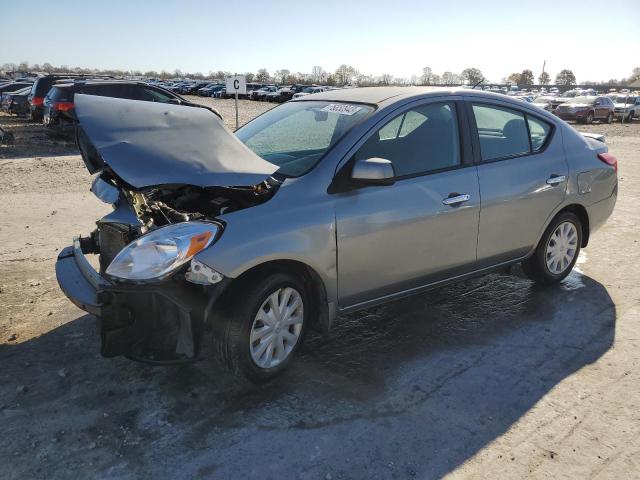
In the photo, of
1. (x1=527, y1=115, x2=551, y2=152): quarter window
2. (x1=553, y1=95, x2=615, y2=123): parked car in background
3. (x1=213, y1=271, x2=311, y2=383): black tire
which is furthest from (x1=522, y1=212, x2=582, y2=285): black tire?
(x1=553, y1=95, x2=615, y2=123): parked car in background

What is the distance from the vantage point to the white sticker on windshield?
382 centimetres

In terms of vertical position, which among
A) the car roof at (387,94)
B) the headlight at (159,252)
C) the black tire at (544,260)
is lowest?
the black tire at (544,260)

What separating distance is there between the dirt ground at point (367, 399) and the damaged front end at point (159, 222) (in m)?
0.43

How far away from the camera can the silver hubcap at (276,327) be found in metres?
3.16

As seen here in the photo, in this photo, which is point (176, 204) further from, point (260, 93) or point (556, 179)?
point (260, 93)

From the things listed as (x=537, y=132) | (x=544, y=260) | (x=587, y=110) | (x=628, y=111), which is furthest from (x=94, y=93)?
(x=628, y=111)

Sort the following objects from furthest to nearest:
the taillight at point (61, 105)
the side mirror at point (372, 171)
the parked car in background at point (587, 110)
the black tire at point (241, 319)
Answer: the parked car in background at point (587, 110) < the taillight at point (61, 105) < the side mirror at point (372, 171) < the black tire at point (241, 319)

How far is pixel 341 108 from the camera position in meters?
3.94

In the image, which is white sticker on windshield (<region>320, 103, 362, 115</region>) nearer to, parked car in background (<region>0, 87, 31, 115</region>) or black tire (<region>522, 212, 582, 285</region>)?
black tire (<region>522, 212, 582, 285</region>)

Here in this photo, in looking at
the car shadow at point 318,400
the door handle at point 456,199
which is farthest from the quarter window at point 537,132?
the car shadow at point 318,400

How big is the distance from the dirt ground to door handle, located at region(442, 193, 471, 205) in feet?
3.32

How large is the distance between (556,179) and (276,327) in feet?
9.35

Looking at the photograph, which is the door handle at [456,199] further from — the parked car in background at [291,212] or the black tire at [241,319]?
the black tire at [241,319]

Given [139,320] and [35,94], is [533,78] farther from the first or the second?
[139,320]
